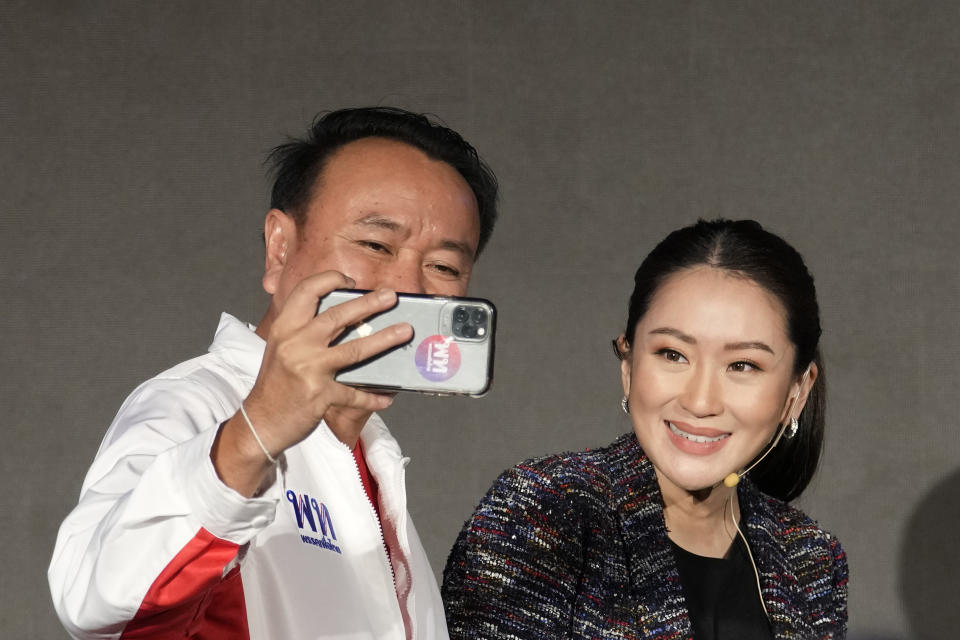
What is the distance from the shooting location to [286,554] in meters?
1.04

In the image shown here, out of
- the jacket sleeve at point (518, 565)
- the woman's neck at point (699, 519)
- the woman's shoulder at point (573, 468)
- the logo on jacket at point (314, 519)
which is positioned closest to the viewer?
the logo on jacket at point (314, 519)

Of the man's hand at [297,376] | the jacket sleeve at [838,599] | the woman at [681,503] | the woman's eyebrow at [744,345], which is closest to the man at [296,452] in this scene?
the man's hand at [297,376]

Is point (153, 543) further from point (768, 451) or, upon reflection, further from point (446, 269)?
point (768, 451)

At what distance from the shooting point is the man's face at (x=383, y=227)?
117 cm

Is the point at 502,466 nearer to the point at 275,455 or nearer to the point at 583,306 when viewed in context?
the point at 583,306

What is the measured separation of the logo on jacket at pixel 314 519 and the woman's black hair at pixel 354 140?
35cm

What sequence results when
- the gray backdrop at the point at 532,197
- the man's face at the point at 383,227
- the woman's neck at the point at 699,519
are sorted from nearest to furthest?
1. the man's face at the point at 383,227
2. the woman's neck at the point at 699,519
3. the gray backdrop at the point at 532,197

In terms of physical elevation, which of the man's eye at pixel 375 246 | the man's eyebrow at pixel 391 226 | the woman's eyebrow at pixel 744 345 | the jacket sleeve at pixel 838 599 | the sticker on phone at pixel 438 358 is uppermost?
the man's eyebrow at pixel 391 226

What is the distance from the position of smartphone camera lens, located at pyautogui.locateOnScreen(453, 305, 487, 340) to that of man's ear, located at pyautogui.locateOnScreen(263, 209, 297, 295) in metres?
0.49

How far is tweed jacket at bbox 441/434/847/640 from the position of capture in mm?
1285

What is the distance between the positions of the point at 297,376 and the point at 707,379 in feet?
2.45

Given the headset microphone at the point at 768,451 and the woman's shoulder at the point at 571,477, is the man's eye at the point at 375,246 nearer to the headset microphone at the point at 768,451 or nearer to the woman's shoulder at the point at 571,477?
the woman's shoulder at the point at 571,477

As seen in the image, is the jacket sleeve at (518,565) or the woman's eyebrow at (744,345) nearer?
the jacket sleeve at (518,565)

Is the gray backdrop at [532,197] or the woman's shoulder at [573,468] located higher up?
the gray backdrop at [532,197]
